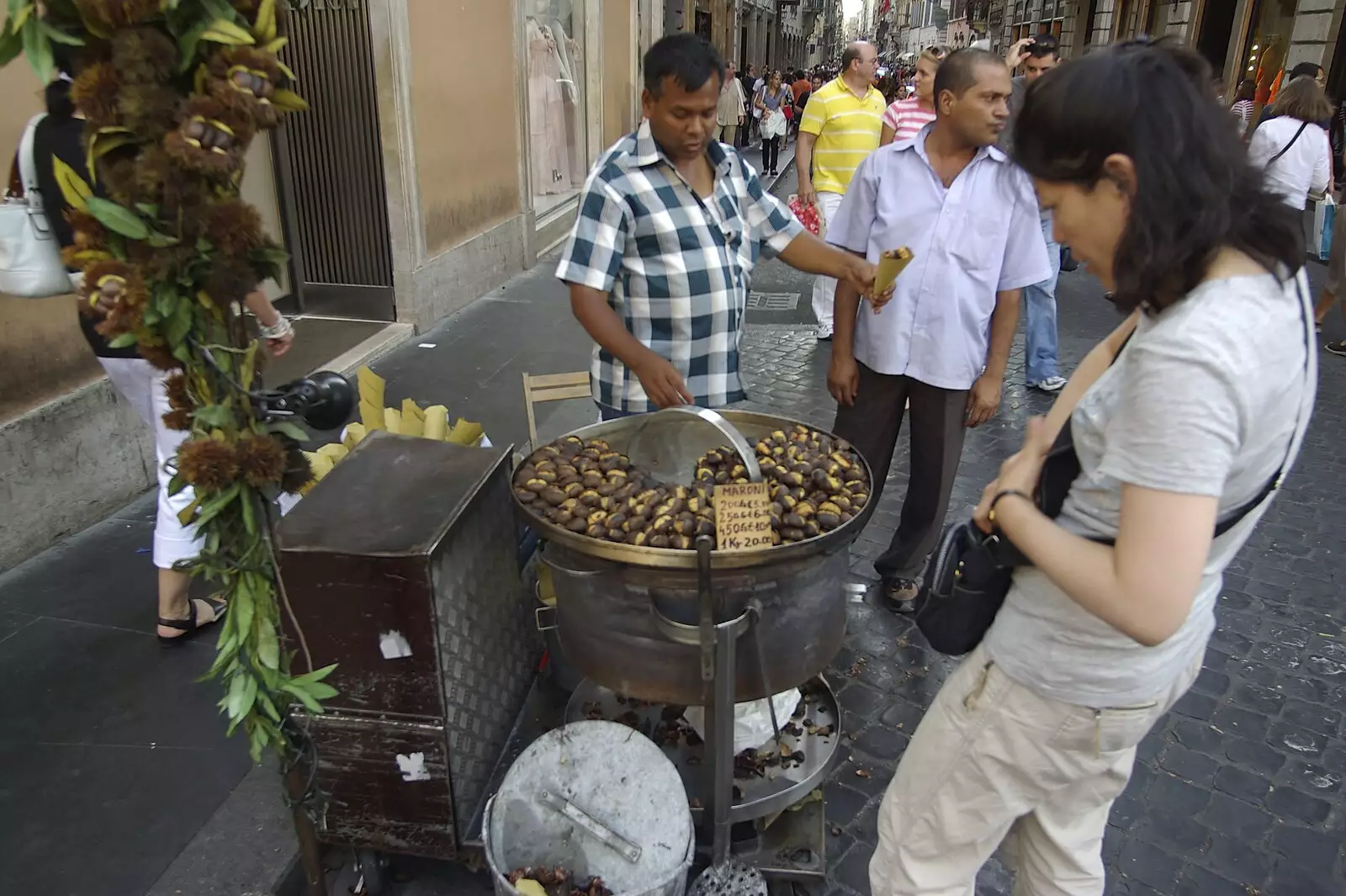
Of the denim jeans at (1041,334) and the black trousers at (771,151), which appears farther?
the black trousers at (771,151)

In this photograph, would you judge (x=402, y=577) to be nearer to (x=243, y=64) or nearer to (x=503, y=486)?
(x=503, y=486)

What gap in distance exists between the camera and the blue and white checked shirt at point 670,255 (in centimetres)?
256

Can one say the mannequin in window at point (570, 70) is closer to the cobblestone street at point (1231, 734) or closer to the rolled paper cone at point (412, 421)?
the cobblestone street at point (1231, 734)

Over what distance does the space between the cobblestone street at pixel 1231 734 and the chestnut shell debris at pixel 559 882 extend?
73 centimetres

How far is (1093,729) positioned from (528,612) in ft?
5.72

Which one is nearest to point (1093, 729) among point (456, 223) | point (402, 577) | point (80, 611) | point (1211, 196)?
point (1211, 196)

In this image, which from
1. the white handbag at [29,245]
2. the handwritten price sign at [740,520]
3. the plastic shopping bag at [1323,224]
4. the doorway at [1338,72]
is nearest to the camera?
the handwritten price sign at [740,520]

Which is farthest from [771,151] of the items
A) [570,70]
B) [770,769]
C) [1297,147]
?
[770,769]

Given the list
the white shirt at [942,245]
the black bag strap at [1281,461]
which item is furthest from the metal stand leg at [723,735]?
the white shirt at [942,245]

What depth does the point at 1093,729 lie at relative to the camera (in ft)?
5.14

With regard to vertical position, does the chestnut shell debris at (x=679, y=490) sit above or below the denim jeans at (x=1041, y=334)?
above

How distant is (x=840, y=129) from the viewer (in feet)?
20.9

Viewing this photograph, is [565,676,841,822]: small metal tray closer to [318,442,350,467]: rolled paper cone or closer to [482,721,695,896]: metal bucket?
[482,721,695,896]: metal bucket

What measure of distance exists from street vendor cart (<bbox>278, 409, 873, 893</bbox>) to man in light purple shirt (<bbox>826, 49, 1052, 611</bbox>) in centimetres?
85
